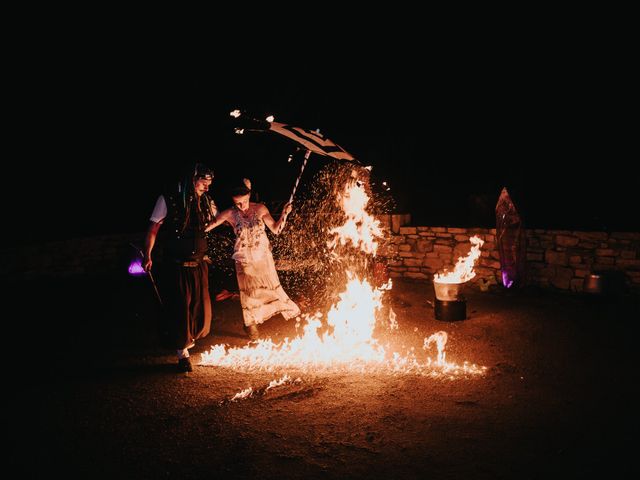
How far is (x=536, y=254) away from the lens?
Result: 935 cm

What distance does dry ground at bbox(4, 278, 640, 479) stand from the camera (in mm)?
3453

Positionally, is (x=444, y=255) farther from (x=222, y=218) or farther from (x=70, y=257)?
(x=70, y=257)

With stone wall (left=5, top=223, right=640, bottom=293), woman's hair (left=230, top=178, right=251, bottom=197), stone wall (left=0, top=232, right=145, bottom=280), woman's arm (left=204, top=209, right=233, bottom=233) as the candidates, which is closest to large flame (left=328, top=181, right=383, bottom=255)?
stone wall (left=5, top=223, right=640, bottom=293)

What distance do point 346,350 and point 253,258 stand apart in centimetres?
183

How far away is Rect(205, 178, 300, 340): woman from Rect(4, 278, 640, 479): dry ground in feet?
1.65

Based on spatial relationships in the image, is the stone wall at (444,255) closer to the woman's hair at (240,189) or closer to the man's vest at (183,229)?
the woman's hair at (240,189)

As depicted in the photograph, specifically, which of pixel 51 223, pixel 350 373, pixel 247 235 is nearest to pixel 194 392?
pixel 350 373

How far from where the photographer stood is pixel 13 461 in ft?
11.8

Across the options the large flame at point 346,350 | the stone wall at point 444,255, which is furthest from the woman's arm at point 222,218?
the stone wall at point 444,255

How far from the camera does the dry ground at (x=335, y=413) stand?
3.45 meters

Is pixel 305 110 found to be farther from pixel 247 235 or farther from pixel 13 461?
pixel 13 461

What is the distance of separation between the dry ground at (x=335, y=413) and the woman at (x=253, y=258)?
0.50 metres

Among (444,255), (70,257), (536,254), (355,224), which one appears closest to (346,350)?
(355,224)

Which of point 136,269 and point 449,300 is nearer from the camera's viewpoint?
point 449,300
